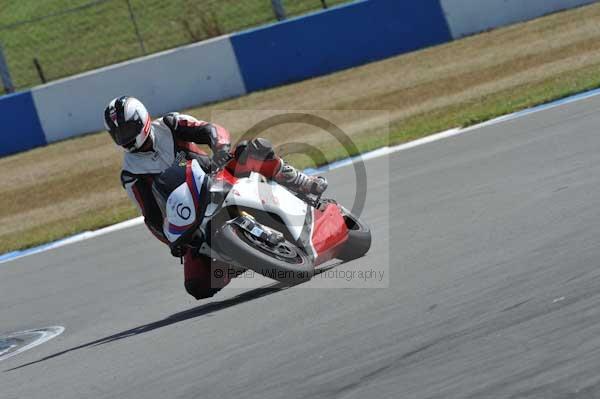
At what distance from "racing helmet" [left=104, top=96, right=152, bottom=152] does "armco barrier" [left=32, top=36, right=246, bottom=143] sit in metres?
12.3

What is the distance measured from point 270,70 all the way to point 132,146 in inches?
484

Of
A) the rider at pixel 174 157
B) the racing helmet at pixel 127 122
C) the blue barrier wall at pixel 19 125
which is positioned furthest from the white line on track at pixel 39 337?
the blue barrier wall at pixel 19 125

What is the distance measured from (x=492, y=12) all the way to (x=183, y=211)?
13793 mm

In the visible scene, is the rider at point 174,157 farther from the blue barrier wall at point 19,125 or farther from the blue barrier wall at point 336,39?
the blue barrier wall at point 19,125

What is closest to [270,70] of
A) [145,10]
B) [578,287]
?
[145,10]

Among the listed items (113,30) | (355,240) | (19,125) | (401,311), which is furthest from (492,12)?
(401,311)

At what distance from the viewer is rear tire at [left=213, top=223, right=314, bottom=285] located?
6609 mm

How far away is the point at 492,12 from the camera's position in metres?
19.4

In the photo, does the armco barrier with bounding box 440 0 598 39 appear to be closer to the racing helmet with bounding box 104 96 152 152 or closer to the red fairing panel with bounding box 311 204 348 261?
the red fairing panel with bounding box 311 204 348 261

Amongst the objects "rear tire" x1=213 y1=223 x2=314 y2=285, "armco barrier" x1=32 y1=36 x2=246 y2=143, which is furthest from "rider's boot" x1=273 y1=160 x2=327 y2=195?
"armco barrier" x1=32 y1=36 x2=246 y2=143

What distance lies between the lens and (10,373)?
6887 mm

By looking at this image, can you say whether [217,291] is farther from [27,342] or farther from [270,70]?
[270,70]

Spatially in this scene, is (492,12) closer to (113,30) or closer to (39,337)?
(113,30)

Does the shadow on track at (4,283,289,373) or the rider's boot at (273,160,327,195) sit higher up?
the rider's boot at (273,160,327,195)
